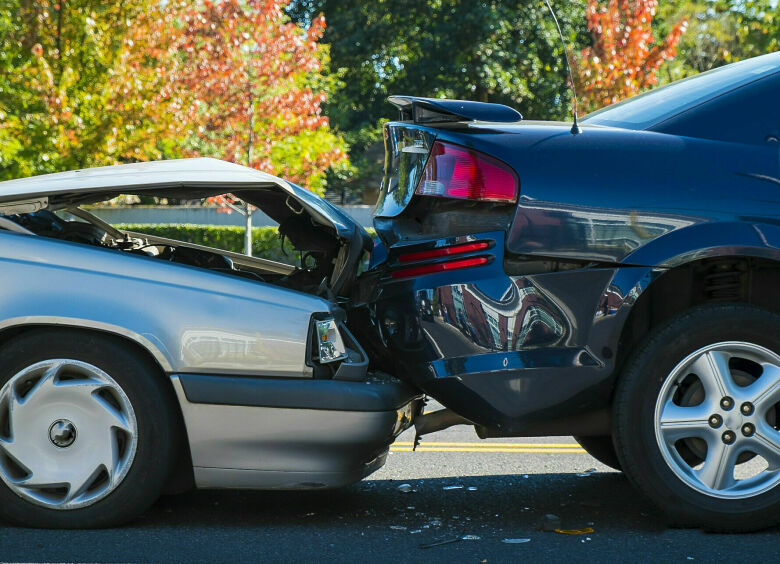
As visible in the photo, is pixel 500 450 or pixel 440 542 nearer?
pixel 440 542

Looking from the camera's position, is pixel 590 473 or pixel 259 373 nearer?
pixel 259 373

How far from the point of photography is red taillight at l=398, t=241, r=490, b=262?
11.8 ft

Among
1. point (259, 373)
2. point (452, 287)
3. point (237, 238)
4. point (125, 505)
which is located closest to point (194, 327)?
point (259, 373)

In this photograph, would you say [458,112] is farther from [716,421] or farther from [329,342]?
[716,421]

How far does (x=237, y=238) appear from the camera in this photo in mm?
21547

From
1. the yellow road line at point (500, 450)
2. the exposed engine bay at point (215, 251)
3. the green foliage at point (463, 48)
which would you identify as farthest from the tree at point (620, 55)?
the exposed engine bay at point (215, 251)

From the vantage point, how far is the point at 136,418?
359cm

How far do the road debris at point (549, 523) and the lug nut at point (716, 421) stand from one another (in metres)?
0.69

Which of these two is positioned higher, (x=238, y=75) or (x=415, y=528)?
(x=238, y=75)

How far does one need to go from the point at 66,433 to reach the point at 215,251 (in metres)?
1.68

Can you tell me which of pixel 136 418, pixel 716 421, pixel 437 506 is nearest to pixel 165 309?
pixel 136 418

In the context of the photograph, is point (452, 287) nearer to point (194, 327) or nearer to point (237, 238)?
point (194, 327)

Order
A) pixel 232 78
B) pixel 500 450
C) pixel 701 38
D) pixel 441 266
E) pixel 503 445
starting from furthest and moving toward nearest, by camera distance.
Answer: pixel 701 38 < pixel 232 78 < pixel 503 445 < pixel 500 450 < pixel 441 266

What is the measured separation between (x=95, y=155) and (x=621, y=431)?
1428 centimetres
